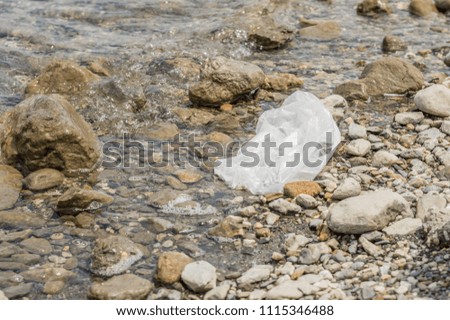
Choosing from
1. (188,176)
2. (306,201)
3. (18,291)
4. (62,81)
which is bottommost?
(18,291)

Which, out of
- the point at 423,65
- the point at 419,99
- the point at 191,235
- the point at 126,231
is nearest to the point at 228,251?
the point at 191,235

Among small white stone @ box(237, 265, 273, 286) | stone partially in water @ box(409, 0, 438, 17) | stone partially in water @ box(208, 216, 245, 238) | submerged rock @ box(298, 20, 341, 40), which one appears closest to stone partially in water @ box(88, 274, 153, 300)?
small white stone @ box(237, 265, 273, 286)

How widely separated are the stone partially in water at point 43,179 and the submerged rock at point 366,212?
8.61ft

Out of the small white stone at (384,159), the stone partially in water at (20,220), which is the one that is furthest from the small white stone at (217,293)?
the small white stone at (384,159)

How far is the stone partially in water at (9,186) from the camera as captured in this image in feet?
18.4

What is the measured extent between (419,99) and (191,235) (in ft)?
10.8

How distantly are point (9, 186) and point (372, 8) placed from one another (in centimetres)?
769

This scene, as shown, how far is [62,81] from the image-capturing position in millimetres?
7891

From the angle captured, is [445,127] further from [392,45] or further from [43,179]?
[43,179]

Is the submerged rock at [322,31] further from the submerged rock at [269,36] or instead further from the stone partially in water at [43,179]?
the stone partially in water at [43,179]

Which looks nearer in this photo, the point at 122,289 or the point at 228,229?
the point at 122,289

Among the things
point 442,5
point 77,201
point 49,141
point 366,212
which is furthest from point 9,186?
point 442,5

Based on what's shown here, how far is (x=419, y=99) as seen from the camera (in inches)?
275
